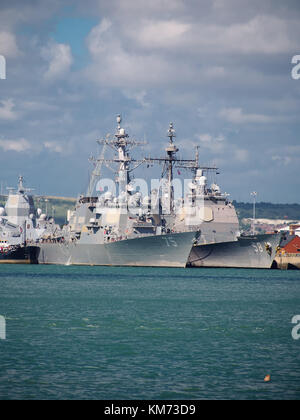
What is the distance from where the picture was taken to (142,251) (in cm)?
6203

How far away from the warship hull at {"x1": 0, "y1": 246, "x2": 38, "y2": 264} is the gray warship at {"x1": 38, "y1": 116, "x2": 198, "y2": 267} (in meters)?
2.28

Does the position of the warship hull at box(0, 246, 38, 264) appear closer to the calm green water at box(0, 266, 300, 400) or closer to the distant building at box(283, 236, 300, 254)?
the distant building at box(283, 236, 300, 254)

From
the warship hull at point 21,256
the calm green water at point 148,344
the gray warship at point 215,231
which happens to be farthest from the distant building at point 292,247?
the calm green water at point 148,344

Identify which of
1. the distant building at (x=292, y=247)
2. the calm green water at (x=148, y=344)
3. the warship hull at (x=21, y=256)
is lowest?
the calm green water at (x=148, y=344)

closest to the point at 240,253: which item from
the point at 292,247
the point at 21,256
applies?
the point at 292,247

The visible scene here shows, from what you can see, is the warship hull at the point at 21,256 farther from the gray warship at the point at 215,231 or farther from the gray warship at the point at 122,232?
the gray warship at the point at 215,231

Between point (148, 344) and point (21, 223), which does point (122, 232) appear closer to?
point (21, 223)

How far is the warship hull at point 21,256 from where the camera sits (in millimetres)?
78869

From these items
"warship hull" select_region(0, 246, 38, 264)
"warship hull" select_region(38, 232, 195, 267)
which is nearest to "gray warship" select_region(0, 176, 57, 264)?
"warship hull" select_region(0, 246, 38, 264)

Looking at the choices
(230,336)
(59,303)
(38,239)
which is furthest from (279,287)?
(38,239)

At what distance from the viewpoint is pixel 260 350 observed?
70.7 ft

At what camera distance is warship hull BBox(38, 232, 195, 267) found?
60781mm

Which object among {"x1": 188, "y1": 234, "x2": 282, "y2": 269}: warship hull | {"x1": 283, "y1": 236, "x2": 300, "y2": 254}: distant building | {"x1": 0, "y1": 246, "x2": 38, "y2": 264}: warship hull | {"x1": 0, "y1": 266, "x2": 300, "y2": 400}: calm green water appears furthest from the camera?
{"x1": 0, "y1": 246, "x2": 38, "y2": 264}: warship hull
